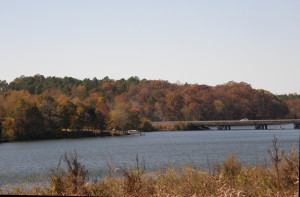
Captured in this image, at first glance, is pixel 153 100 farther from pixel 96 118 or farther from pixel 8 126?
pixel 8 126

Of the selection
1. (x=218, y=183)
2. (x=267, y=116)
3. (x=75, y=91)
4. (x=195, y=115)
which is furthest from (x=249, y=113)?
(x=218, y=183)

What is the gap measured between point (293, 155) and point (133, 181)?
3.85 meters

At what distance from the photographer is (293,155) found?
9.04 m

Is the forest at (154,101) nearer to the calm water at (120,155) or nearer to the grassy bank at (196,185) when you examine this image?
the calm water at (120,155)

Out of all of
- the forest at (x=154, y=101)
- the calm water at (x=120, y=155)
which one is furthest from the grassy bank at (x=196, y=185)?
the forest at (x=154, y=101)

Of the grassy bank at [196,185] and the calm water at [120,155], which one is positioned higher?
the grassy bank at [196,185]

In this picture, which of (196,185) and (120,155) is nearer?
(196,185)

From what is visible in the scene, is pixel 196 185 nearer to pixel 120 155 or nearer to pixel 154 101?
pixel 120 155

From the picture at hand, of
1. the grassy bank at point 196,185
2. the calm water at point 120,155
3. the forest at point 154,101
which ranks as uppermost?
the forest at point 154,101

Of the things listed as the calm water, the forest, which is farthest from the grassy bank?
the forest

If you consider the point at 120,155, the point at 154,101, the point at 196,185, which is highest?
the point at 154,101

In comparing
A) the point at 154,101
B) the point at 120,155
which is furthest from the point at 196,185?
the point at 154,101

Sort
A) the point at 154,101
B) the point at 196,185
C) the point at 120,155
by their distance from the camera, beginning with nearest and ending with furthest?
the point at 196,185 < the point at 120,155 < the point at 154,101

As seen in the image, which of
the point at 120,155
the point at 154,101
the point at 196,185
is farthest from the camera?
the point at 154,101
